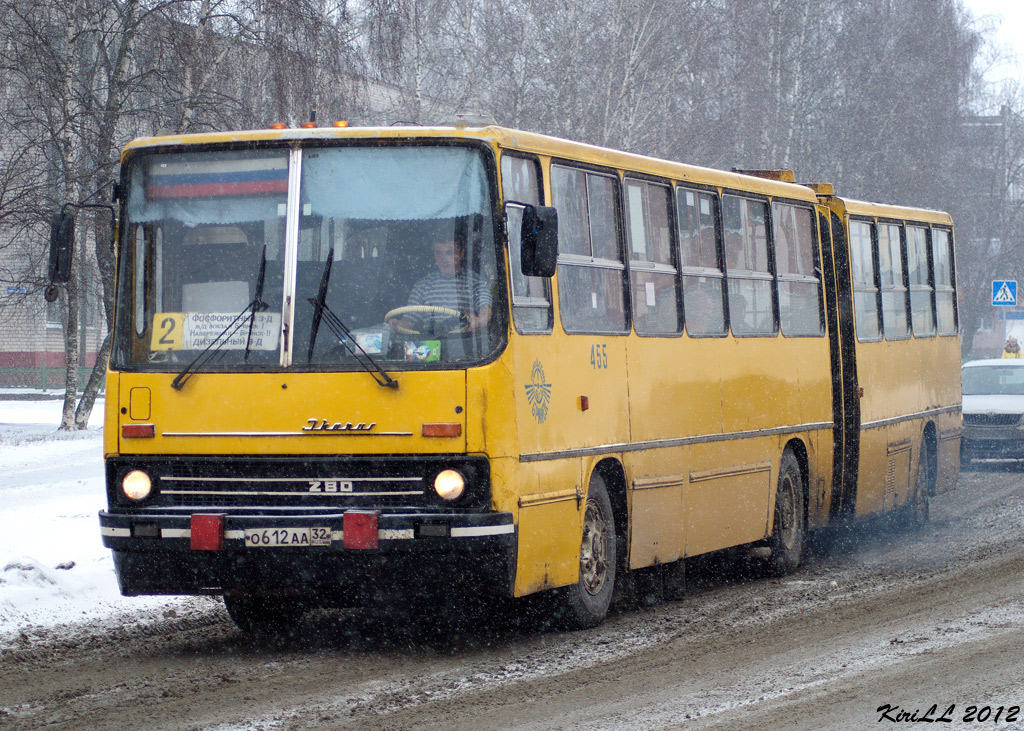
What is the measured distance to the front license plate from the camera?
7.99m

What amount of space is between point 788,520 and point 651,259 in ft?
10.5

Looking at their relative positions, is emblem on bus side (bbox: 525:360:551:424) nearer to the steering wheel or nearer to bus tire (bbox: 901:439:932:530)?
the steering wheel

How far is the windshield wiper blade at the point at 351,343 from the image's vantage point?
26.5ft

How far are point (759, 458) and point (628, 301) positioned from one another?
7.92 feet

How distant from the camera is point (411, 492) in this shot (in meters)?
8.05

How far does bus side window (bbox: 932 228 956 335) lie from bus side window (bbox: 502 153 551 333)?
339 inches

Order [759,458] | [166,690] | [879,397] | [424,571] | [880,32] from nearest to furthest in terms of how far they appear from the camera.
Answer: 1. [166,690]
2. [424,571]
3. [759,458]
4. [879,397]
5. [880,32]

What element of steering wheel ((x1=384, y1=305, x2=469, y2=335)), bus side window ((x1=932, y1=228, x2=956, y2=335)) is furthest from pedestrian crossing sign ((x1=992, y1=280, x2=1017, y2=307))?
steering wheel ((x1=384, y1=305, x2=469, y2=335))

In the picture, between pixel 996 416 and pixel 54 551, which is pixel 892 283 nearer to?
pixel 996 416

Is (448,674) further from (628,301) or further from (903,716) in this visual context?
(628,301)

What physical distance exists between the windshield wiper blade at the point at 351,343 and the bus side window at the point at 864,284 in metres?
6.68

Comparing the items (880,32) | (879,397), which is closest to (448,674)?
(879,397)

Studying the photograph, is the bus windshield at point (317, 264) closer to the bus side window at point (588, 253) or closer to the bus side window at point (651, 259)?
the bus side window at point (588, 253)

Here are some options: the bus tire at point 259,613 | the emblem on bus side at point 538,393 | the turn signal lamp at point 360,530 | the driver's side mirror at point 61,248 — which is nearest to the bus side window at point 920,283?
the emblem on bus side at point 538,393
